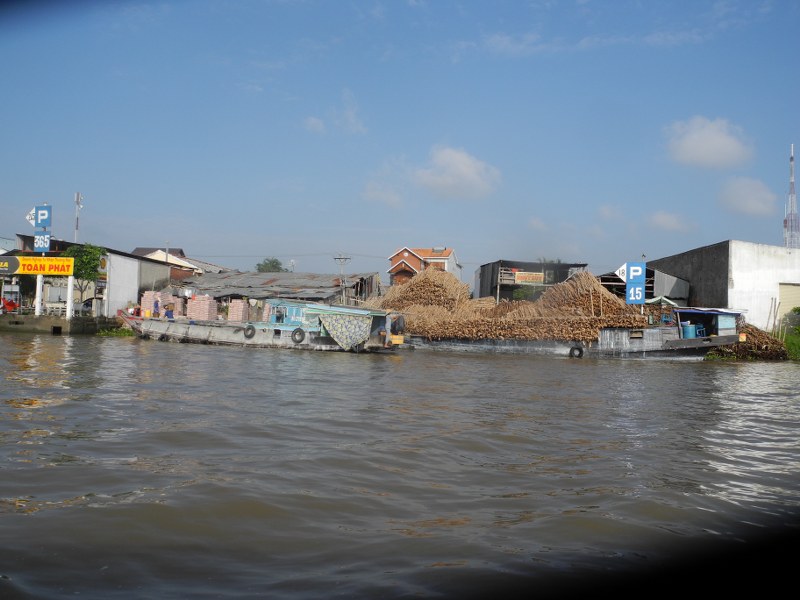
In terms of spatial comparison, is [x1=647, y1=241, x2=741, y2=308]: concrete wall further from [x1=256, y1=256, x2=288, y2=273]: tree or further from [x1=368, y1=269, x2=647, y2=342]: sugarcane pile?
[x1=256, y1=256, x2=288, y2=273]: tree

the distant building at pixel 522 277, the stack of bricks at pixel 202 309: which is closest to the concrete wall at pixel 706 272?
the distant building at pixel 522 277

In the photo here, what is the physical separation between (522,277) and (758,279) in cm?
1334

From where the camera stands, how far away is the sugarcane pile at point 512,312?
2422cm

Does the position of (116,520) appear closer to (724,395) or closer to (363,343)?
(724,395)

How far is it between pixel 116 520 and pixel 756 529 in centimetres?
429

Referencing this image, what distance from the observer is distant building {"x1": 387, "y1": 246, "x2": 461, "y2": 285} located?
47.4 meters

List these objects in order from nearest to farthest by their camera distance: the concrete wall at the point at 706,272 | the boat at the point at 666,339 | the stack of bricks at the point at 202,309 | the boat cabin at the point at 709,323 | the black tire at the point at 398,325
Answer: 1. the boat at the point at 666,339
2. the boat cabin at the point at 709,323
3. the concrete wall at the point at 706,272
4. the black tire at the point at 398,325
5. the stack of bricks at the point at 202,309

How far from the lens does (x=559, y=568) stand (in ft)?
11.1

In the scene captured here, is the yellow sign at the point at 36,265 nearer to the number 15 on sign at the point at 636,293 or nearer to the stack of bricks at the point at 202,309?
the stack of bricks at the point at 202,309

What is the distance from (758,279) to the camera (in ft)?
83.0

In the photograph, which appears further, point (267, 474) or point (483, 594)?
point (267, 474)

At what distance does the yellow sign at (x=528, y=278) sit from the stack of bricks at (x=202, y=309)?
17.6m

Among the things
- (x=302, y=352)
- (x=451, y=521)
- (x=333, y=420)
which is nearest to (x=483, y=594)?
(x=451, y=521)

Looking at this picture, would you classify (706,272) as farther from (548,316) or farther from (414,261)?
(414,261)
